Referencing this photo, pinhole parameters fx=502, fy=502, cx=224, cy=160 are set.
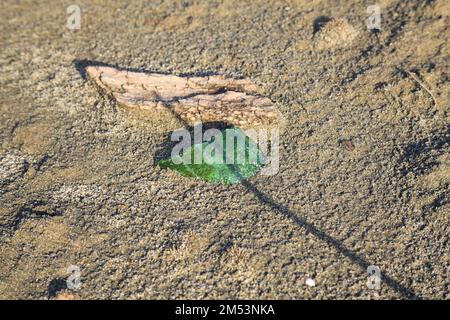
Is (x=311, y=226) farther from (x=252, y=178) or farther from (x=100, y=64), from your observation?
(x=100, y=64)

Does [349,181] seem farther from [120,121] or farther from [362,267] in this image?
[120,121]

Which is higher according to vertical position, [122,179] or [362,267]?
[122,179]

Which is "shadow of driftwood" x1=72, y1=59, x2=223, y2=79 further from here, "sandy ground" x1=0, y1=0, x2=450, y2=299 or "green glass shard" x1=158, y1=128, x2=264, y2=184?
"green glass shard" x1=158, y1=128, x2=264, y2=184

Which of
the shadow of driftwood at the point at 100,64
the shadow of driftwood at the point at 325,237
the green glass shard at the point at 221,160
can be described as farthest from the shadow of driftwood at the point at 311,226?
the shadow of driftwood at the point at 100,64

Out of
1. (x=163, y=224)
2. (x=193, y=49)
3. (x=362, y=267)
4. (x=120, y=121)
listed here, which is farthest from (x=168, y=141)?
(x=362, y=267)

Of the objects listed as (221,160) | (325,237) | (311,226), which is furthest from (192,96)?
(325,237)

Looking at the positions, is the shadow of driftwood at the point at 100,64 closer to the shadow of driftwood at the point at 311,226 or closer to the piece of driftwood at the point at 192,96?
the piece of driftwood at the point at 192,96

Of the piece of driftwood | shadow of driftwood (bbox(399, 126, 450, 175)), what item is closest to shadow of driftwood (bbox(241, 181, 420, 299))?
the piece of driftwood
